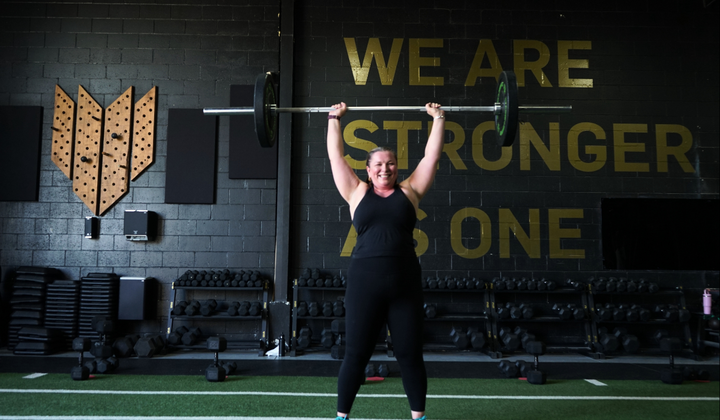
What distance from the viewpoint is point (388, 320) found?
183cm

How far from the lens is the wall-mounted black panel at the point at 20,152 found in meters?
5.05

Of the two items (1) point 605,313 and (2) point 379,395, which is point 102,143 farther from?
(1) point 605,313

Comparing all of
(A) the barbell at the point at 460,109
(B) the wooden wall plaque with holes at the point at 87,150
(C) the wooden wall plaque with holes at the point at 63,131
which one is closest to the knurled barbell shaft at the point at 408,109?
(A) the barbell at the point at 460,109

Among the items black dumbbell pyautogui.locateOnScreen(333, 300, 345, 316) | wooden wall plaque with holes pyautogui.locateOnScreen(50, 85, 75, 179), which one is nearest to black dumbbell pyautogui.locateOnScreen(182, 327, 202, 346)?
black dumbbell pyautogui.locateOnScreen(333, 300, 345, 316)

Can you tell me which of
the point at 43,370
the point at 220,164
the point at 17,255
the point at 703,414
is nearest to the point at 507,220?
the point at 703,414

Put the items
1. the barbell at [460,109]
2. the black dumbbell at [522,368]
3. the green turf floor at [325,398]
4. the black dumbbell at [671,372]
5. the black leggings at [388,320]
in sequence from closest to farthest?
1. the black leggings at [388,320]
2. the green turf floor at [325,398]
3. the barbell at [460,109]
4. the black dumbbell at [671,372]
5. the black dumbbell at [522,368]

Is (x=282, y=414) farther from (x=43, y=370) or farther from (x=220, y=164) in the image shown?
(x=220, y=164)

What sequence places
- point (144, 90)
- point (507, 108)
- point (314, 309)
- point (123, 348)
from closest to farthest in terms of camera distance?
point (507, 108), point (123, 348), point (314, 309), point (144, 90)

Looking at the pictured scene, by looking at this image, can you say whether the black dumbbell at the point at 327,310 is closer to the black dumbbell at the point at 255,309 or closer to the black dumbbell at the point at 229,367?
the black dumbbell at the point at 255,309

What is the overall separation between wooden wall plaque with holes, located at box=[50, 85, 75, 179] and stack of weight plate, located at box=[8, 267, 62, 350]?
3.53 feet

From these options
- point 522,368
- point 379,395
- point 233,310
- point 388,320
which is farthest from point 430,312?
point 388,320

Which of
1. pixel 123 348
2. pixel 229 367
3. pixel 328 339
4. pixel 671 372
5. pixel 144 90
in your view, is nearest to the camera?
pixel 671 372

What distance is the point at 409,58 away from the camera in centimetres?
523

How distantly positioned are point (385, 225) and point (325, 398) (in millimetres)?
1495
